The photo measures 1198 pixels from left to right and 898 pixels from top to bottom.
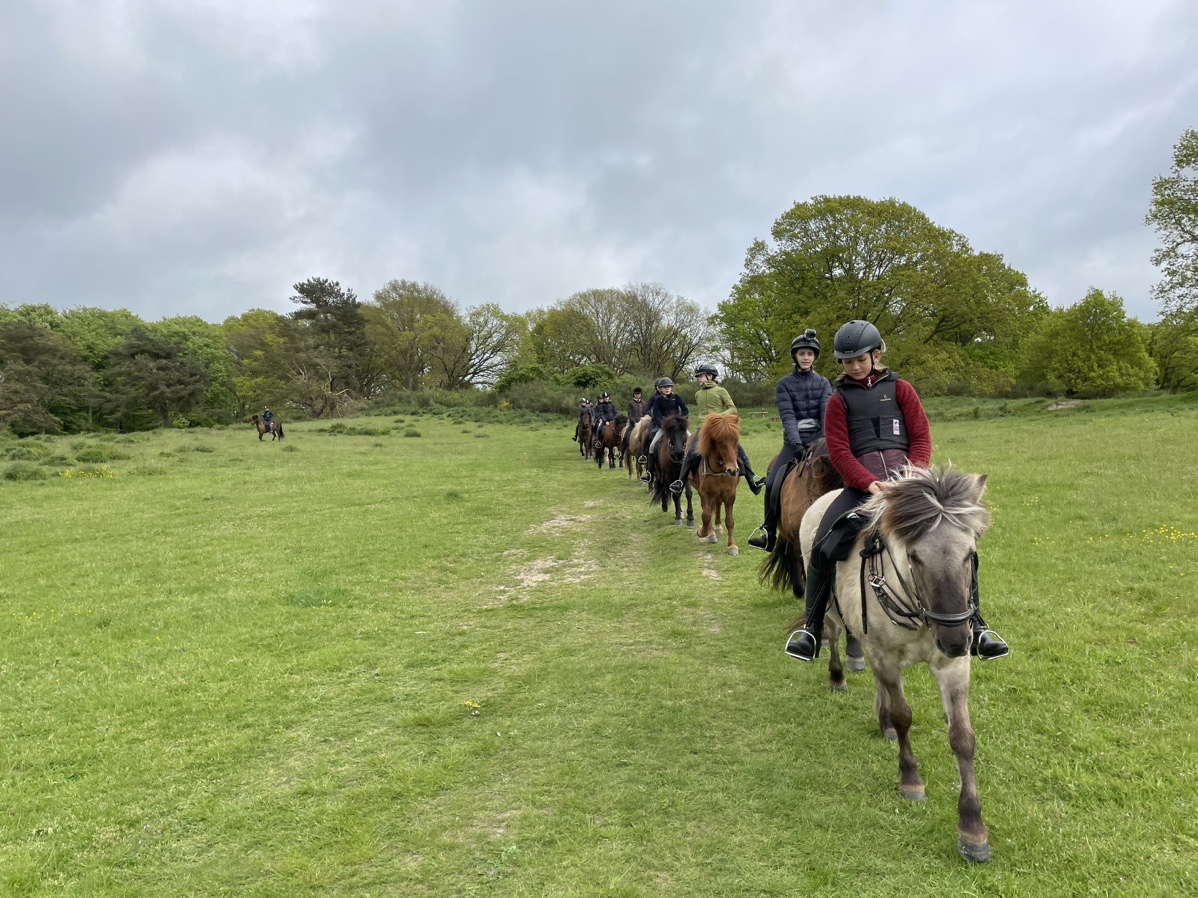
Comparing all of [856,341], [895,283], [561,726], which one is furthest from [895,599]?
[895,283]

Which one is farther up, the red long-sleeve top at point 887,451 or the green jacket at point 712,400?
the green jacket at point 712,400

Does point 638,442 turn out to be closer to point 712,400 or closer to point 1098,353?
point 712,400

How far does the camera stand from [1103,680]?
15.9ft

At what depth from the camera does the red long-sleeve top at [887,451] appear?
14.3ft

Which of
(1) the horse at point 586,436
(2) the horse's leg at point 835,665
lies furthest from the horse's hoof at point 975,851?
(1) the horse at point 586,436

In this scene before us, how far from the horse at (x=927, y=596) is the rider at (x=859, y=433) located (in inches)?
16.5

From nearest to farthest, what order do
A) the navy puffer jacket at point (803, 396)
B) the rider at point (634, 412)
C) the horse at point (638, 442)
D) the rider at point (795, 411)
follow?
the rider at point (795, 411), the navy puffer jacket at point (803, 396), the horse at point (638, 442), the rider at point (634, 412)

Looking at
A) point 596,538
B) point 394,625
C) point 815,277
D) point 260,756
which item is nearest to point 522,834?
point 260,756

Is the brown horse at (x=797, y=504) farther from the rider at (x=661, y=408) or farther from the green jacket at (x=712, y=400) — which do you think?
the rider at (x=661, y=408)

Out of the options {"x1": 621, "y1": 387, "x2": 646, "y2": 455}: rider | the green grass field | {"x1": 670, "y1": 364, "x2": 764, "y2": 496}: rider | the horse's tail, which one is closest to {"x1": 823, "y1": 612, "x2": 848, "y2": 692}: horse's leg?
the green grass field

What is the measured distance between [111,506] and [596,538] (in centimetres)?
1237

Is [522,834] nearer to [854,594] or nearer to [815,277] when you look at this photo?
[854,594]

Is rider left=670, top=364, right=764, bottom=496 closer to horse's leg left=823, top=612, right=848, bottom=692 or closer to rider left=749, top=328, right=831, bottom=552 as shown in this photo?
rider left=749, top=328, right=831, bottom=552

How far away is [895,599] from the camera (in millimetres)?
3496
